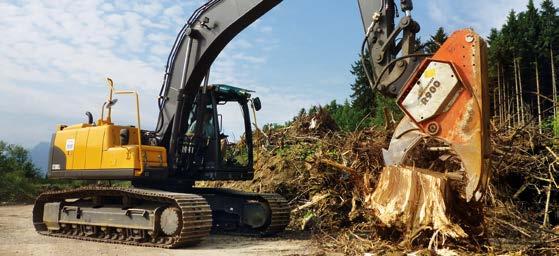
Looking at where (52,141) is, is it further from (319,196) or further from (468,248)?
(468,248)

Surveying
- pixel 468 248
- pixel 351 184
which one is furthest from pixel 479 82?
pixel 351 184

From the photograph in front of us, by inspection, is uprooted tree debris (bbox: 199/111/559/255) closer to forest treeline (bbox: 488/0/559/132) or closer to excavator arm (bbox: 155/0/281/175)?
excavator arm (bbox: 155/0/281/175)

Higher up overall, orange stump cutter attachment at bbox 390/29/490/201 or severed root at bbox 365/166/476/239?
orange stump cutter attachment at bbox 390/29/490/201

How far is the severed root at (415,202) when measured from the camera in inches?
207

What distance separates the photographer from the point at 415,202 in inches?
217

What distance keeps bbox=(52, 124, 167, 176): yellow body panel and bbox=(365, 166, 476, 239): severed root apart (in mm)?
3824

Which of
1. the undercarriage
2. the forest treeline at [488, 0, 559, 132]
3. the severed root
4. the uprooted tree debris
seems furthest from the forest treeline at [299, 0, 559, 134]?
the severed root

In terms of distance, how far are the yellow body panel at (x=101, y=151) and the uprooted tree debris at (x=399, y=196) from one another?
2.79 meters

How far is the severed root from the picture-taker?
207 inches

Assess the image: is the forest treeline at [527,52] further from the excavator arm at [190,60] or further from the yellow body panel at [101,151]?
the yellow body panel at [101,151]

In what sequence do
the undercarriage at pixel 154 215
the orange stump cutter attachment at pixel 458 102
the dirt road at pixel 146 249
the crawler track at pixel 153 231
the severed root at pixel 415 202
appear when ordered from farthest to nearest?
the undercarriage at pixel 154 215, the crawler track at pixel 153 231, the dirt road at pixel 146 249, the severed root at pixel 415 202, the orange stump cutter attachment at pixel 458 102

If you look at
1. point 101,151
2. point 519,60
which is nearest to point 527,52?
point 519,60

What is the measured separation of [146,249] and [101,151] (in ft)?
6.21

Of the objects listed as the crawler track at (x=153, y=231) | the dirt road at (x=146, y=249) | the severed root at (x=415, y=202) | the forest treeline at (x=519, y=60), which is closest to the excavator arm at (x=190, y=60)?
the crawler track at (x=153, y=231)
